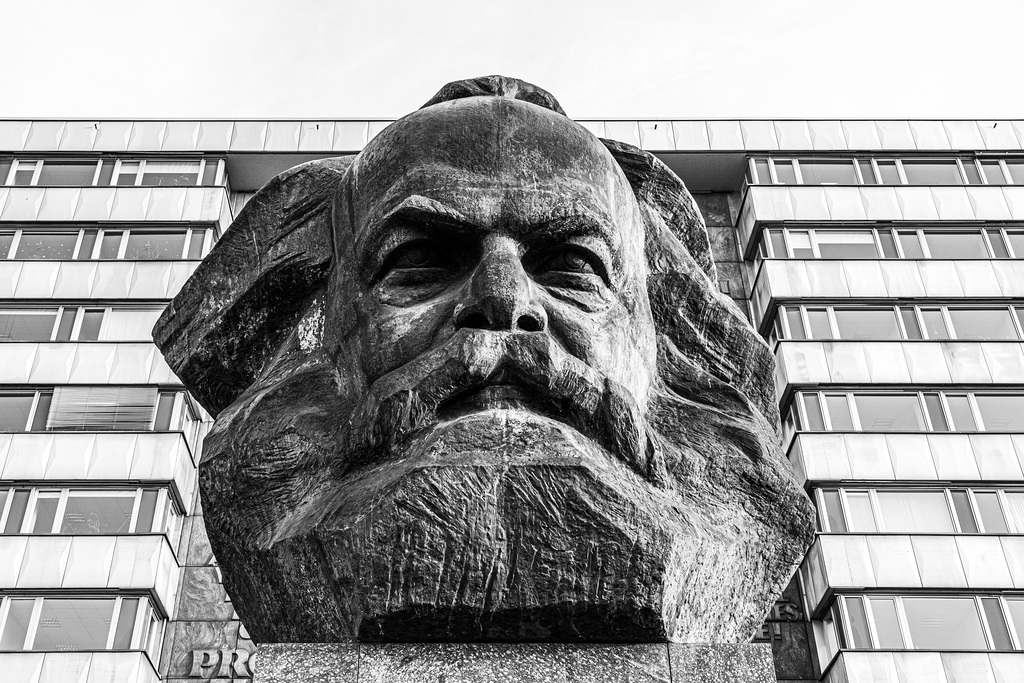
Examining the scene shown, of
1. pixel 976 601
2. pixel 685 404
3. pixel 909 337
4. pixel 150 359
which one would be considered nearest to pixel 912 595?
pixel 976 601

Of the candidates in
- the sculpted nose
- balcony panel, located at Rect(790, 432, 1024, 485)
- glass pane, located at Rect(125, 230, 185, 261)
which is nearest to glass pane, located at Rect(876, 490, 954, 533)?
balcony panel, located at Rect(790, 432, 1024, 485)

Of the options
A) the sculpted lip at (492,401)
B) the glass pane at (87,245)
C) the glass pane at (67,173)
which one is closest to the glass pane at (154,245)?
the glass pane at (87,245)

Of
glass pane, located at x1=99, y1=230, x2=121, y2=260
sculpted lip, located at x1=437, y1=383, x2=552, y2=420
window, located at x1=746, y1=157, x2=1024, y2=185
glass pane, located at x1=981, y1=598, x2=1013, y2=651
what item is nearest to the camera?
sculpted lip, located at x1=437, y1=383, x2=552, y2=420

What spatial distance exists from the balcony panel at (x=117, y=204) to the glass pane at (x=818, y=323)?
1091cm

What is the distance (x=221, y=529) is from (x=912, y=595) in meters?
15.1

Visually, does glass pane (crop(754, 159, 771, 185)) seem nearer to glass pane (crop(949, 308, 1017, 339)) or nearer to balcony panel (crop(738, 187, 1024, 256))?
balcony panel (crop(738, 187, 1024, 256))

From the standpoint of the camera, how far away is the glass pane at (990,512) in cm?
1744

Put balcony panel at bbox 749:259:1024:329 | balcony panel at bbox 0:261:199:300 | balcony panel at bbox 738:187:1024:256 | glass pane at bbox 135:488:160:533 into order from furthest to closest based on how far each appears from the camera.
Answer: balcony panel at bbox 738:187:1024:256 → balcony panel at bbox 0:261:199:300 → balcony panel at bbox 749:259:1024:329 → glass pane at bbox 135:488:160:533

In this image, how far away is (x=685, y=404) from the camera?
3.92m

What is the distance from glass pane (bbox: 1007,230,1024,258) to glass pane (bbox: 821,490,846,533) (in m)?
6.79

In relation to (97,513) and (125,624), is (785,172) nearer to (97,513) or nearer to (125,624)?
(97,513)

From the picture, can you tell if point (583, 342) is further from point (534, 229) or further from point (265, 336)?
point (265, 336)

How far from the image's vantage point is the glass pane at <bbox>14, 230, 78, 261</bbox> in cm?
2103

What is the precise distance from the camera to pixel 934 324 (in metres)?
20.0
